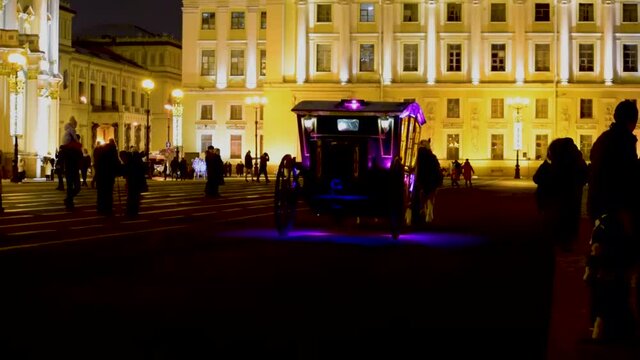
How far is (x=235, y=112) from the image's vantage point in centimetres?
8419

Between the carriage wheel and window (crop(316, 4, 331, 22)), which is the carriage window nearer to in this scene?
the carriage wheel

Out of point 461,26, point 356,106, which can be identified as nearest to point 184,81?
point 461,26

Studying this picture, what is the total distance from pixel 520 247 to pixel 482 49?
64.9 meters

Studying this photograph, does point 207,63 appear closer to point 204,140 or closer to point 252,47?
point 252,47

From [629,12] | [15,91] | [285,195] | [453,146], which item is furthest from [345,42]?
[285,195]

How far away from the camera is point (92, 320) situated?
793 cm

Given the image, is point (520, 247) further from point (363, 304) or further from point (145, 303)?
point (145, 303)

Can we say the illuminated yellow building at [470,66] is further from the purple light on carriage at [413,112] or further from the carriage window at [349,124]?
the carriage window at [349,124]

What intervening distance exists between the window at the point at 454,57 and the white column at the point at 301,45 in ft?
37.3

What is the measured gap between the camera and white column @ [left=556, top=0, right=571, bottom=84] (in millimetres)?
77625

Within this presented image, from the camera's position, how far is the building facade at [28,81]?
48281mm

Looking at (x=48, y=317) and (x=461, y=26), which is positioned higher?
(x=461, y=26)

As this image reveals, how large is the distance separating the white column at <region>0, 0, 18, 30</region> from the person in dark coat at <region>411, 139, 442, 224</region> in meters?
36.8

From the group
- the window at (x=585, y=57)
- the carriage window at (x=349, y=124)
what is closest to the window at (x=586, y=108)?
the window at (x=585, y=57)
